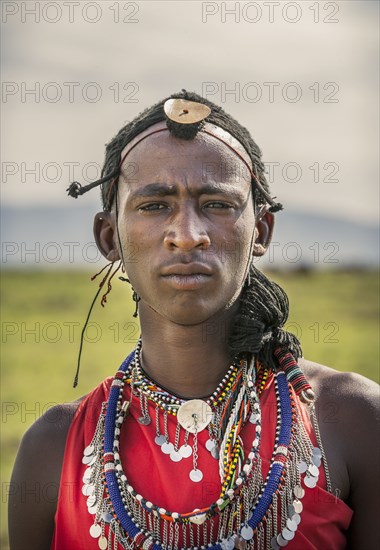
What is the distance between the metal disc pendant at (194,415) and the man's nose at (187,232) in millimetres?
734

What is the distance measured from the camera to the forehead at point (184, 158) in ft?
12.1

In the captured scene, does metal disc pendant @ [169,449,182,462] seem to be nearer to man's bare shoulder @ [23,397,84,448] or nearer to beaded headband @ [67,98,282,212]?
man's bare shoulder @ [23,397,84,448]

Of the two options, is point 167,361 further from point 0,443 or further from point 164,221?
point 0,443

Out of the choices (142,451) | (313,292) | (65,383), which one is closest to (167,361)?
(142,451)

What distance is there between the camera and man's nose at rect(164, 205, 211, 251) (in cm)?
352

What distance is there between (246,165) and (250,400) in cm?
107

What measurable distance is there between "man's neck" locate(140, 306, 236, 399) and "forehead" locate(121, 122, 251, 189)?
638 mm

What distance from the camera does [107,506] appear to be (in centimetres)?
372

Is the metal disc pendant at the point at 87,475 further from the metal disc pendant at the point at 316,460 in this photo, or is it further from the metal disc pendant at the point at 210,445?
the metal disc pendant at the point at 316,460

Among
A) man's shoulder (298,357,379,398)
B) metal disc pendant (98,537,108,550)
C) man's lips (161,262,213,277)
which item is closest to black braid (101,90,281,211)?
man's lips (161,262,213,277)

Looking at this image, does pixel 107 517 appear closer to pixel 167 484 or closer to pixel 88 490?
pixel 88 490

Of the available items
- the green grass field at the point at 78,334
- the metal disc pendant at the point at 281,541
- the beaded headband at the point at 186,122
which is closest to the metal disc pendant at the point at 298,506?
the metal disc pendant at the point at 281,541

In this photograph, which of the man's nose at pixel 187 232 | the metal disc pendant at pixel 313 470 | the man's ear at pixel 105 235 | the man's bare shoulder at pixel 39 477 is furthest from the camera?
the man's ear at pixel 105 235

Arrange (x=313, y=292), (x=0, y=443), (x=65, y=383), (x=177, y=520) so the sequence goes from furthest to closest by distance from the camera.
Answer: (x=313, y=292), (x=65, y=383), (x=0, y=443), (x=177, y=520)
